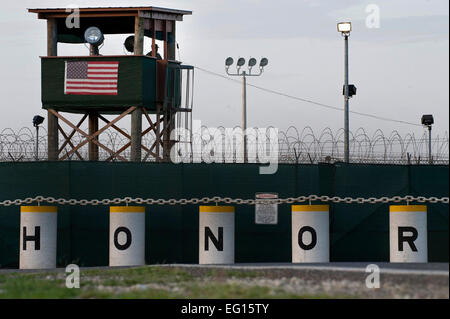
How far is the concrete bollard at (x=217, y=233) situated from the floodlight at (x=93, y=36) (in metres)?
12.4

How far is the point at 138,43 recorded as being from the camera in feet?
95.7

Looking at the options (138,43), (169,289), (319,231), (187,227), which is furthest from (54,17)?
(169,289)

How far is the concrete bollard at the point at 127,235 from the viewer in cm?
1934

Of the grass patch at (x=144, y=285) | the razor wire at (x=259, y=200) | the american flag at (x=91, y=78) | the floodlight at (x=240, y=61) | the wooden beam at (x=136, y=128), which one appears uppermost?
the floodlight at (x=240, y=61)

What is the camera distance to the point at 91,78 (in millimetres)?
28984

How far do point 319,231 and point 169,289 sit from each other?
5167 mm

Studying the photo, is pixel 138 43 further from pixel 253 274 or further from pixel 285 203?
pixel 253 274

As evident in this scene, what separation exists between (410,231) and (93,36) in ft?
49.7

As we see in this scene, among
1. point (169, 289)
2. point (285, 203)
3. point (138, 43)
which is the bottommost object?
point (169, 289)

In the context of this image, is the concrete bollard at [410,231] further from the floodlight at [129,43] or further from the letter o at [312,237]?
the floodlight at [129,43]

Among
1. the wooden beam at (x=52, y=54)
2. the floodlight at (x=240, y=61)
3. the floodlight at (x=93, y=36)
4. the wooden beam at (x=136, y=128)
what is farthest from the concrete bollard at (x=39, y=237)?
the floodlight at (x=240, y=61)

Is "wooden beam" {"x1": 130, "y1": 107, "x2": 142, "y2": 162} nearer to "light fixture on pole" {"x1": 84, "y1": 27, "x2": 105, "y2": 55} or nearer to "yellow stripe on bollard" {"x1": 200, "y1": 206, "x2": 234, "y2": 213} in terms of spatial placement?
"light fixture on pole" {"x1": 84, "y1": 27, "x2": 105, "y2": 55}

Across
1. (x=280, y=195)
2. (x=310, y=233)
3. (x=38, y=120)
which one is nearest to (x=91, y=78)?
(x=38, y=120)

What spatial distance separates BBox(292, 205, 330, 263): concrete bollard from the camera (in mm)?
18844
